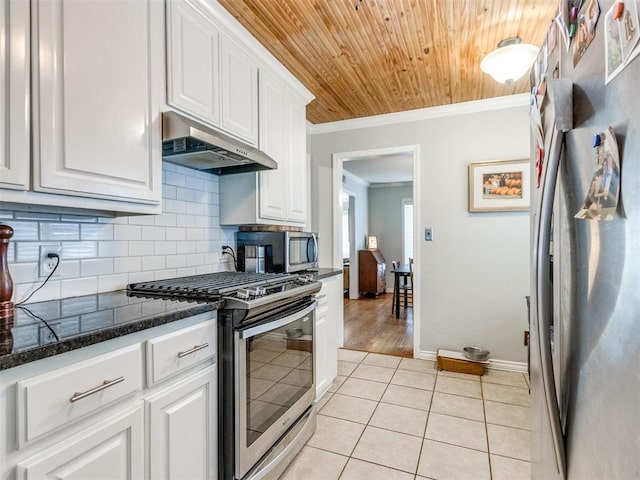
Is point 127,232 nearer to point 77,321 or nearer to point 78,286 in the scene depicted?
point 78,286

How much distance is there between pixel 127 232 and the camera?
1.66 meters

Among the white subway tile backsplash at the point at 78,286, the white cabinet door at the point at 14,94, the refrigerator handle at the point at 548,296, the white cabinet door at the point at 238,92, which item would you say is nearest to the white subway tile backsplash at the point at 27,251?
the white subway tile backsplash at the point at 78,286

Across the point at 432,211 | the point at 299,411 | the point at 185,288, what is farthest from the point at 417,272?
the point at 185,288

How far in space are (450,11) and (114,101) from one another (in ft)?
5.69

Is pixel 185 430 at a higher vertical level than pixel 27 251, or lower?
lower

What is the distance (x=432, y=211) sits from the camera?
3141 millimetres

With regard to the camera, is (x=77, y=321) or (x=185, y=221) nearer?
(x=77, y=321)

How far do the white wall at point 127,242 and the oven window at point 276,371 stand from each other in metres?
0.76

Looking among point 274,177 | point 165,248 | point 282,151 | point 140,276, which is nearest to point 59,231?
point 140,276

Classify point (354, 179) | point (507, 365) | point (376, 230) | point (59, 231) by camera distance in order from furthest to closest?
1. point (376, 230)
2. point (354, 179)
3. point (507, 365)
4. point (59, 231)

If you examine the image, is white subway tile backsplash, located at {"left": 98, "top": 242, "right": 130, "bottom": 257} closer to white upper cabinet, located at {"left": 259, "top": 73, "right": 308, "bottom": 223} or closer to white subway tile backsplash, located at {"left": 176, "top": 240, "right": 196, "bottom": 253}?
white subway tile backsplash, located at {"left": 176, "top": 240, "right": 196, "bottom": 253}

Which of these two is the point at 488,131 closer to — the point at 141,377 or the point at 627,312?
the point at 627,312

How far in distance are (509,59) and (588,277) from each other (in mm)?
1945

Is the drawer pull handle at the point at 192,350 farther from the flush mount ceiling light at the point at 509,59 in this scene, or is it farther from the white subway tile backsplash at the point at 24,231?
the flush mount ceiling light at the point at 509,59
